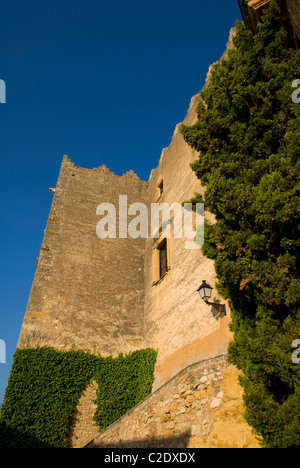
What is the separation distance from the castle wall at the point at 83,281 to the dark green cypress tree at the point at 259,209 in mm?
7533

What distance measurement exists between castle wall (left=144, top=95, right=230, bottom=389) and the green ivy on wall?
0.98 m

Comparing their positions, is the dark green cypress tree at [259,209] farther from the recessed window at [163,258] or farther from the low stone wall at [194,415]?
the recessed window at [163,258]

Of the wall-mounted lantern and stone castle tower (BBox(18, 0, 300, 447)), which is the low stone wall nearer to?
stone castle tower (BBox(18, 0, 300, 447))

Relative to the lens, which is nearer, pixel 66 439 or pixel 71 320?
pixel 66 439

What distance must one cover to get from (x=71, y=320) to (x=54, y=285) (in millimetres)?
1274

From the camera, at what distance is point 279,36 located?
5555 millimetres

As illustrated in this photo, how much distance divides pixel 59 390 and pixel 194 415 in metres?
6.10

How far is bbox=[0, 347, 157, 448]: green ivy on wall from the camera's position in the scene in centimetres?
927

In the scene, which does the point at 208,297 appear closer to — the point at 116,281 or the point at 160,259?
the point at 160,259

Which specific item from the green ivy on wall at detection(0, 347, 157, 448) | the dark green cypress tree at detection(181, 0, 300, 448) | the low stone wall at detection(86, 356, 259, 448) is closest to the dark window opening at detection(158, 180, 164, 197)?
the green ivy on wall at detection(0, 347, 157, 448)

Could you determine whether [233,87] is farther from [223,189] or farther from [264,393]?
[264,393]

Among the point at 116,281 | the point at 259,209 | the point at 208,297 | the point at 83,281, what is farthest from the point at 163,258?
the point at 259,209

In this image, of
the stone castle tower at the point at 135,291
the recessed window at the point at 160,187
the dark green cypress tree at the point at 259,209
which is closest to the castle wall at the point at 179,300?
the stone castle tower at the point at 135,291
